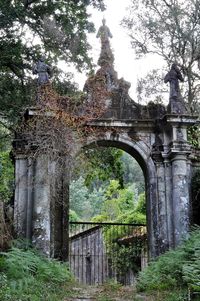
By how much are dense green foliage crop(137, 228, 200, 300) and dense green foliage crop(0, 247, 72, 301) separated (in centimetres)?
164

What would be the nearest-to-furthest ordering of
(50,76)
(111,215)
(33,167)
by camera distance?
(33,167)
(50,76)
(111,215)

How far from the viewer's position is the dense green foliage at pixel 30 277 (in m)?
6.75

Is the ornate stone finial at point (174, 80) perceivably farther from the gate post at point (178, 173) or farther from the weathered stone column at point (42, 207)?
the weathered stone column at point (42, 207)

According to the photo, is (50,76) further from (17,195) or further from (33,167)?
(17,195)

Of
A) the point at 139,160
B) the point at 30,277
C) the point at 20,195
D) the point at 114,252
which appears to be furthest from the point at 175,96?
the point at 114,252

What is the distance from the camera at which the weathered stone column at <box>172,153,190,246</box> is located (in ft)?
34.9

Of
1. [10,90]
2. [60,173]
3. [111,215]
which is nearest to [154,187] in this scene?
[60,173]

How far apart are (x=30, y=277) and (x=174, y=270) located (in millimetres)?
2773

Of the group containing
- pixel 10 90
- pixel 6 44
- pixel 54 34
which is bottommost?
pixel 10 90

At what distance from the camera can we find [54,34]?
11531 mm

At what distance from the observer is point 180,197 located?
1084 cm

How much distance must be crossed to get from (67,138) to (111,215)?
13.7 metres

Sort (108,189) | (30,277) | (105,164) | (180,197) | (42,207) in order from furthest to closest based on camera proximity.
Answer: (108,189)
(105,164)
(180,197)
(42,207)
(30,277)

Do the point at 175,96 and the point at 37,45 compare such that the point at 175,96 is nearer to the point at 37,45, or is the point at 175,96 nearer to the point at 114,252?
the point at 37,45
